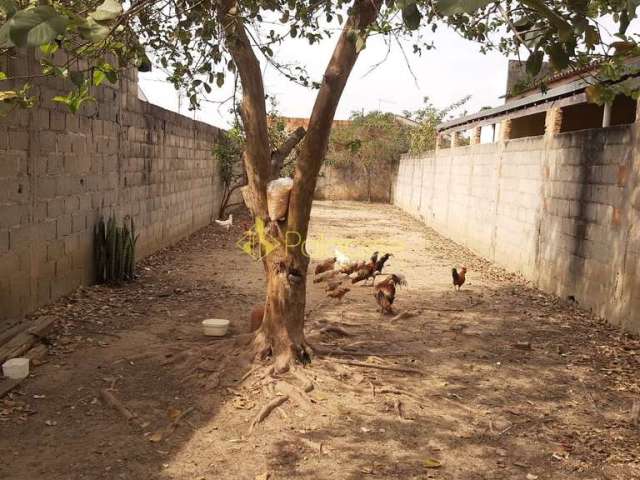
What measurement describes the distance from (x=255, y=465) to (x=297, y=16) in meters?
3.24

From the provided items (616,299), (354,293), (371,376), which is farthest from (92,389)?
(616,299)

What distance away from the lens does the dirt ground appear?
3.30 metres

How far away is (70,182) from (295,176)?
10.7 ft

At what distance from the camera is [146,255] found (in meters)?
9.41

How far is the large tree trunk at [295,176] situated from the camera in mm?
4379

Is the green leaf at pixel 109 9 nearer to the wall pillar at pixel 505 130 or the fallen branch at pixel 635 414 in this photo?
the fallen branch at pixel 635 414

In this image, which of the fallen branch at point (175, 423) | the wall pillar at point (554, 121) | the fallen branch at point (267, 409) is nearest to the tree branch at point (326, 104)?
the fallen branch at point (267, 409)

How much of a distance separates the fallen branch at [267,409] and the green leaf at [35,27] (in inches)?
111

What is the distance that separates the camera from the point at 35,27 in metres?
1.46

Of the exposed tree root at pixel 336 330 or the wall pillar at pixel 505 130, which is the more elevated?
the wall pillar at pixel 505 130

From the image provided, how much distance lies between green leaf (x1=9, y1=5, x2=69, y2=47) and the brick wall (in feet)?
13.2

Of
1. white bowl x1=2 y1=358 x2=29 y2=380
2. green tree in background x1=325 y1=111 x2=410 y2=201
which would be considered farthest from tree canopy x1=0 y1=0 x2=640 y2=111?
green tree in background x1=325 y1=111 x2=410 y2=201

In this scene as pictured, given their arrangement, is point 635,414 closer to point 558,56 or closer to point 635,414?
point 635,414

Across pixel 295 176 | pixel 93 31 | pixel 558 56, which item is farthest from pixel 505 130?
pixel 93 31
